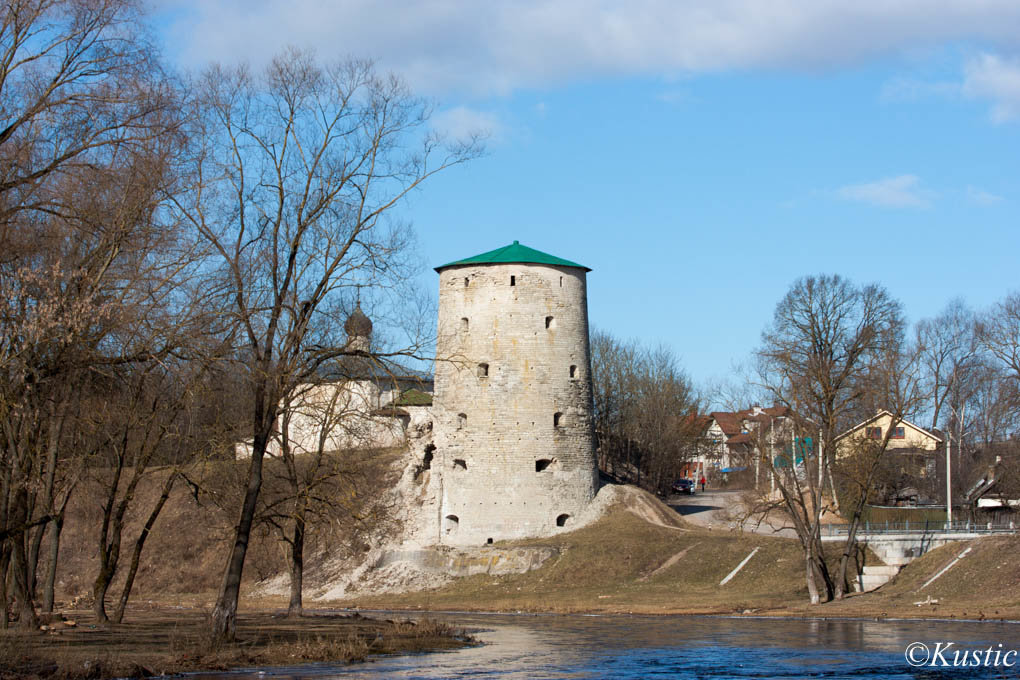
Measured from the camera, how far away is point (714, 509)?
5269 cm

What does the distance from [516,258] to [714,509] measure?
17.3 m

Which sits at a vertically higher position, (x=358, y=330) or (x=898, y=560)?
(x=358, y=330)

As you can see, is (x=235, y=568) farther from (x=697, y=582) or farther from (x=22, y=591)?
(x=697, y=582)

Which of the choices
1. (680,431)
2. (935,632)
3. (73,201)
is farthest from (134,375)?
(680,431)

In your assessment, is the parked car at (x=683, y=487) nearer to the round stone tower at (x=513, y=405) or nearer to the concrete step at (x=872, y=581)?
the round stone tower at (x=513, y=405)

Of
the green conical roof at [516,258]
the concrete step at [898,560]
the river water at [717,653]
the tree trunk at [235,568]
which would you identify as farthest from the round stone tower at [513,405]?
the tree trunk at [235,568]

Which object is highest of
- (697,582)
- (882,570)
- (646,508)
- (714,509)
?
(646,508)

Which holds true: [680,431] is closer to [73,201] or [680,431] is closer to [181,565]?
[181,565]

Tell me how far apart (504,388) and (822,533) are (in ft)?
40.6

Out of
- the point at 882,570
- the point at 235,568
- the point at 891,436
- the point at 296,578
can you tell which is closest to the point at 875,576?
the point at 882,570

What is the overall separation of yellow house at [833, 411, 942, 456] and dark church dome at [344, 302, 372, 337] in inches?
648

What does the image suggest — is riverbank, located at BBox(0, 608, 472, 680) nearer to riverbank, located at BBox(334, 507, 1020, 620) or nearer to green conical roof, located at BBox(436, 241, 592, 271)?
riverbank, located at BBox(334, 507, 1020, 620)

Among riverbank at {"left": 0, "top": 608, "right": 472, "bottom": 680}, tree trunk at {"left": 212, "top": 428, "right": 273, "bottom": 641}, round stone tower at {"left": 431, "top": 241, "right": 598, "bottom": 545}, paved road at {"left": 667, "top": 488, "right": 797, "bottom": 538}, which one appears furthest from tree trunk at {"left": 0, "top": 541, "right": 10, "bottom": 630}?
paved road at {"left": 667, "top": 488, "right": 797, "bottom": 538}

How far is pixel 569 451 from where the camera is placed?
42.5 meters
